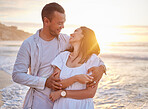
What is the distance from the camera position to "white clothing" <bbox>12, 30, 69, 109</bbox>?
2514mm

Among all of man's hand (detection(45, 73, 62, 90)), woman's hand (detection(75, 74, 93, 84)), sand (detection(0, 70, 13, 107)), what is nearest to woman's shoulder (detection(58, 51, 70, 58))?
man's hand (detection(45, 73, 62, 90))

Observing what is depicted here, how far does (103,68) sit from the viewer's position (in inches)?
101

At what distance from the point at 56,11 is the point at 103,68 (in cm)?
88

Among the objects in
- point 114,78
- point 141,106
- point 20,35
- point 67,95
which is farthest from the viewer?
point 20,35

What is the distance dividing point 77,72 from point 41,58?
0.51m

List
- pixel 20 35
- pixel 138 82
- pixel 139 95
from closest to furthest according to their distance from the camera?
pixel 139 95 → pixel 138 82 → pixel 20 35

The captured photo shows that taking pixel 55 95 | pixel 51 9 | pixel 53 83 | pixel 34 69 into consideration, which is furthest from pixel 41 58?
pixel 51 9

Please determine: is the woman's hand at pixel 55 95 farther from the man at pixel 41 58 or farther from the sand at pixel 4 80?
the sand at pixel 4 80

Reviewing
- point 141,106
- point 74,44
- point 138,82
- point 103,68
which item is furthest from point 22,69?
point 138,82

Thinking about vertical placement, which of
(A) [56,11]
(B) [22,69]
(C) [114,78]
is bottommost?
(C) [114,78]

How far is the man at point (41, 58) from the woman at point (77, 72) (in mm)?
143

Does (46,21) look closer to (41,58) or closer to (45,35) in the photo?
(45,35)

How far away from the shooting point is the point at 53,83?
2.42 m

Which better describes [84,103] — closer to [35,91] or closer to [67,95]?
[67,95]
